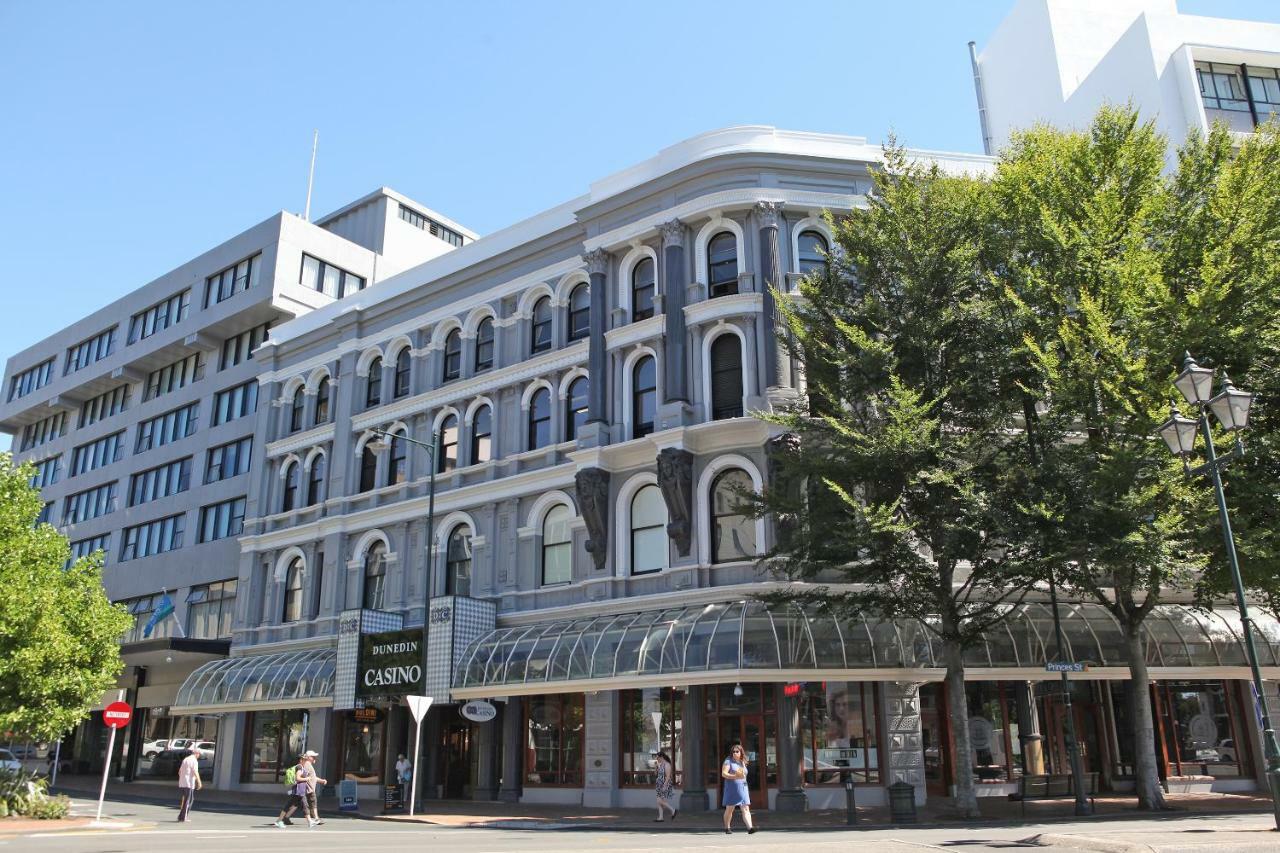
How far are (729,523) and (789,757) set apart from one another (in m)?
6.12

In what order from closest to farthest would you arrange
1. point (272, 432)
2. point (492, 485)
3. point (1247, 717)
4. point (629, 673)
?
point (629, 673) < point (1247, 717) < point (492, 485) < point (272, 432)

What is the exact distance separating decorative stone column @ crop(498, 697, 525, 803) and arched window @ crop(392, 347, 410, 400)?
12891 mm

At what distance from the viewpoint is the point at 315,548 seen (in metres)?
37.2

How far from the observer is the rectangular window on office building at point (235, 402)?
151 feet

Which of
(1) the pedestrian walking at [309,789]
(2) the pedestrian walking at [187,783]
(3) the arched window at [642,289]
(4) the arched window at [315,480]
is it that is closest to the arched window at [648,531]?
(3) the arched window at [642,289]

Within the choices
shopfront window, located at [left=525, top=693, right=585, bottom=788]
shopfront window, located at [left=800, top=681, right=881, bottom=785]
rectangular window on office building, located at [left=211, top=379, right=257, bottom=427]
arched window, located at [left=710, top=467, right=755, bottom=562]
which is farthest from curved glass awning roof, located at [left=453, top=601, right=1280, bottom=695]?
rectangular window on office building, located at [left=211, top=379, right=257, bottom=427]

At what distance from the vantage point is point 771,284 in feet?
89.4

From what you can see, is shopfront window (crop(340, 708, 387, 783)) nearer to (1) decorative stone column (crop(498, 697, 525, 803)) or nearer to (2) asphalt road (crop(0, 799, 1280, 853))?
(1) decorative stone column (crop(498, 697, 525, 803))

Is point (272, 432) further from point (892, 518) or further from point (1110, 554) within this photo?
point (1110, 554)

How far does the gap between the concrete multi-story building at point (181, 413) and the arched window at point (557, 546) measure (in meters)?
15.6

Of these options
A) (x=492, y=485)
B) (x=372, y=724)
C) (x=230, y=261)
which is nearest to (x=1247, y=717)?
(x=492, y=485)

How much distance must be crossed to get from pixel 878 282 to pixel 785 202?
6.07 meters

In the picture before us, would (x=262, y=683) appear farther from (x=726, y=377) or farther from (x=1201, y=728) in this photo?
(x=1201, y=728)

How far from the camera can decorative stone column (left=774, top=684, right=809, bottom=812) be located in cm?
2364
